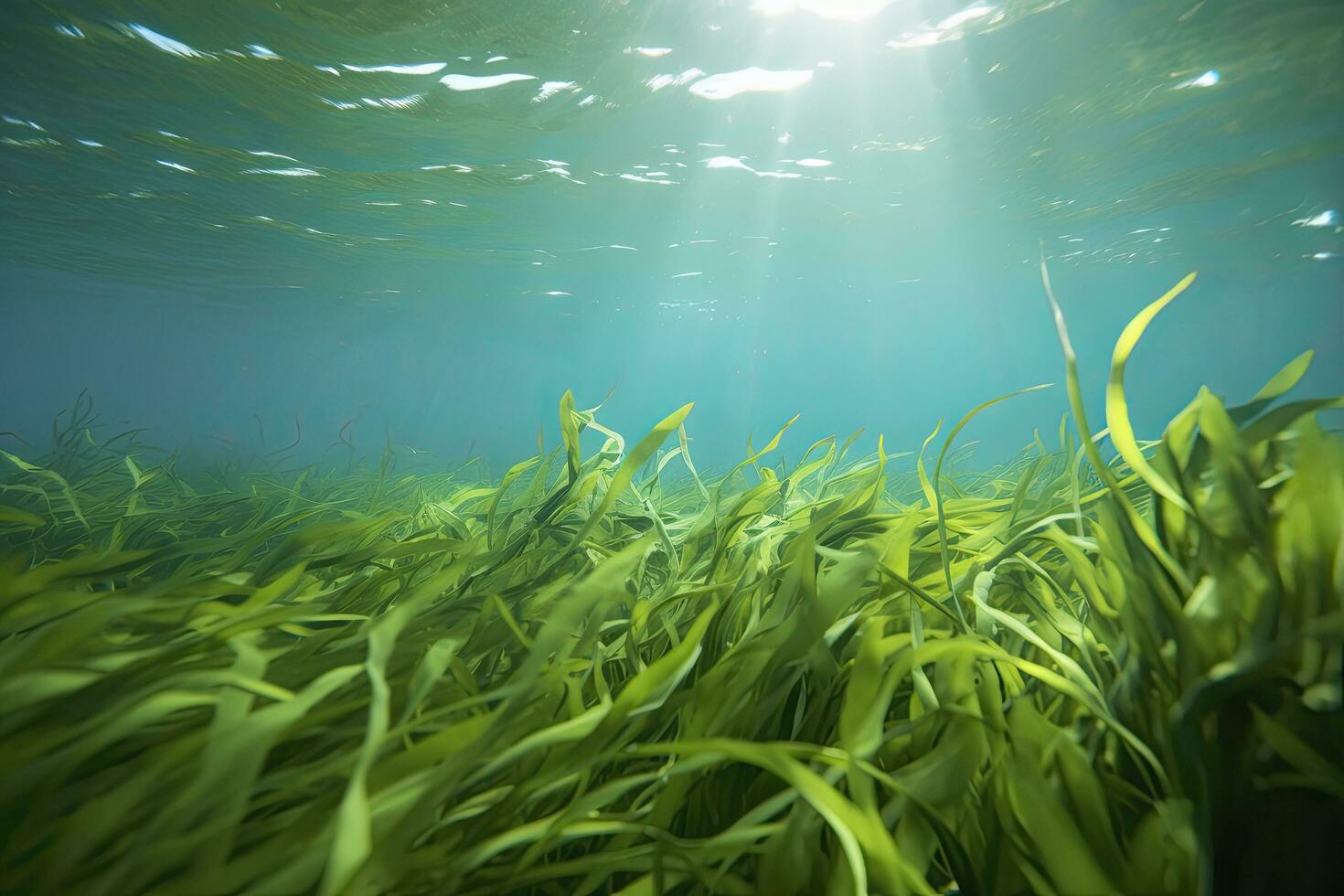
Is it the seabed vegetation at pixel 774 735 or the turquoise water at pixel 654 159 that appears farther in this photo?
the turquoise water at pixel 654 159

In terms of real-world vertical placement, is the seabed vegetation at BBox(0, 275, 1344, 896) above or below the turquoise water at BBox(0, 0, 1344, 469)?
below

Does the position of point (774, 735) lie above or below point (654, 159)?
below

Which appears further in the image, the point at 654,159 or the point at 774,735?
the point at 654,159

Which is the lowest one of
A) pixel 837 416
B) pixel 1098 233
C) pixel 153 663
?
pixel 837 416

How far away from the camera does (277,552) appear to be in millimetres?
1095

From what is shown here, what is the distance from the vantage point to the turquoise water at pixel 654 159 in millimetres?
6734

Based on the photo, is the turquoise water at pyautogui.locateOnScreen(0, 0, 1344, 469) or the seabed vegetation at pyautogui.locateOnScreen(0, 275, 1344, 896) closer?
the seabed vegetation at pyautogui.locateOnScreen(0, 275, 1344, 896)

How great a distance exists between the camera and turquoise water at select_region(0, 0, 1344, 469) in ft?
22.1

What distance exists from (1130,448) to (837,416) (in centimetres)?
7824

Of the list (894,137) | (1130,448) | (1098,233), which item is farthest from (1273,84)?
(1130,448)

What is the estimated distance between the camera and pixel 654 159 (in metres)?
10.2

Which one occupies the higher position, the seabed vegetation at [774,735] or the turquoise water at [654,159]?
the turquoise water at [654,159]

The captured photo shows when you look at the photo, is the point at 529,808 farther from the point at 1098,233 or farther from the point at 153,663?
the point at 1098,233

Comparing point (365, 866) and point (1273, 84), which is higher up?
point (1273, 84)
